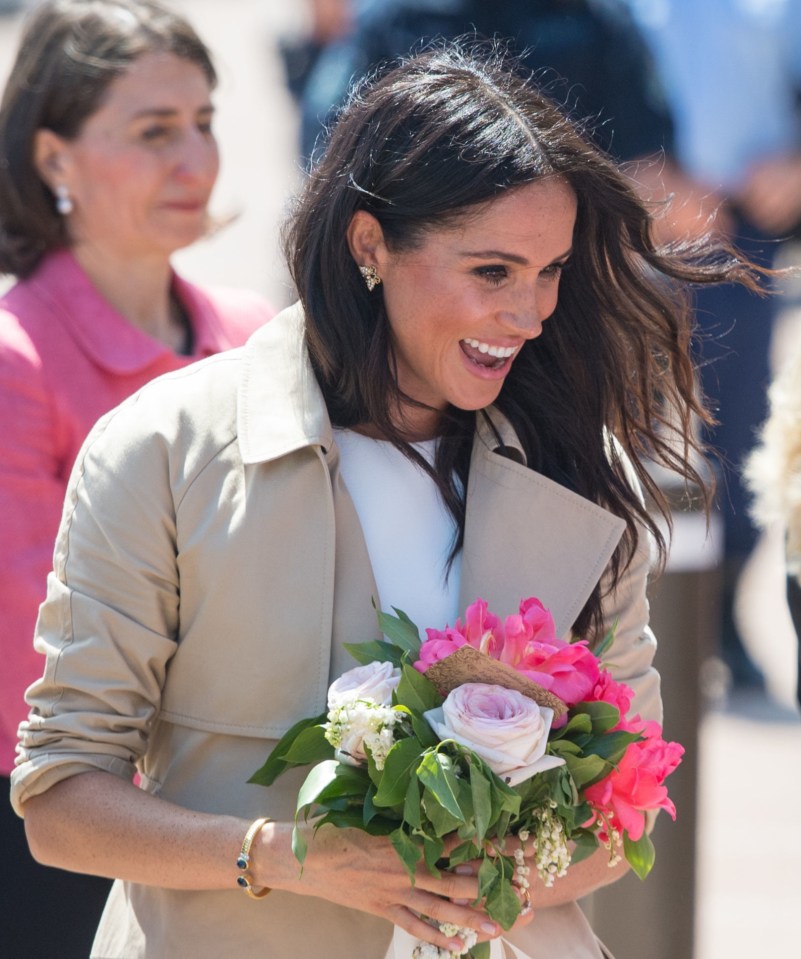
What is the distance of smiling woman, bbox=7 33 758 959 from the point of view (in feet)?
6.73

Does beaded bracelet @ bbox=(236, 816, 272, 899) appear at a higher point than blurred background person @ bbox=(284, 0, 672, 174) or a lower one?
lower

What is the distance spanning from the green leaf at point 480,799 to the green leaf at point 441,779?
0.02 m

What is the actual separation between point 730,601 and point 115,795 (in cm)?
434

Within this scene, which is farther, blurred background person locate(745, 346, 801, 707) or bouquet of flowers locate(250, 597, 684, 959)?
blurred background person locate(745, 346, 801, 707)

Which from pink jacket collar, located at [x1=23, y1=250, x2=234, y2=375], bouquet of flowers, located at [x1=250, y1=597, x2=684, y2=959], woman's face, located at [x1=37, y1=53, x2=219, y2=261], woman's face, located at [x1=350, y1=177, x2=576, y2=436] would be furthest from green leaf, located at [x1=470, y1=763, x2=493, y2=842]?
woman's face, located at [x1=37, y1=53, x2=219, y2=261]

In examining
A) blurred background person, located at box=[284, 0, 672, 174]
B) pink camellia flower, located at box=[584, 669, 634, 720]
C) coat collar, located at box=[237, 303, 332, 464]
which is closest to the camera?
pink camellia flower, located at box=[584, 669, 634, 720]

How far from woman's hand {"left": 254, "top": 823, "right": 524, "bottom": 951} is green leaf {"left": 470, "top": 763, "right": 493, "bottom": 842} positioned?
0.45ft

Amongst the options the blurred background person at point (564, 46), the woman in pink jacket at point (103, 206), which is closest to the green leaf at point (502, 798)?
the woman in pink jacket at point (103, 206)

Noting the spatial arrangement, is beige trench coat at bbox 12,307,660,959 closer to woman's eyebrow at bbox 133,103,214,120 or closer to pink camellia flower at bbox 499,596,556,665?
pink camellia flower at bbox 499,596,556,665

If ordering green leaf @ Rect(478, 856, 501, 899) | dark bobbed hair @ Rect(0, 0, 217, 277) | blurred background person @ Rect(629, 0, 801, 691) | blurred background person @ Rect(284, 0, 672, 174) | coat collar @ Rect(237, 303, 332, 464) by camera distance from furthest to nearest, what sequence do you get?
blurred background person @ Rect(629, 0, 801, 691)
blurred background person @ Rect(284, 0, 672, 174)
dark bobbed hair @ Rect(0, 0, 217, 277)
coat collar @ Rect(237, 303, 332, 464)
green leaf @ Rect(478, 856, 501, 899)

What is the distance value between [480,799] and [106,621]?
558mm

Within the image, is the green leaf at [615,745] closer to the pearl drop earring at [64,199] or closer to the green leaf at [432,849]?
the green leaf at [432,849]

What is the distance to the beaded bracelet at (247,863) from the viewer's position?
6.48 ft

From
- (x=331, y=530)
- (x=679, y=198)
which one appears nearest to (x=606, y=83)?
(x=679, y=198)
